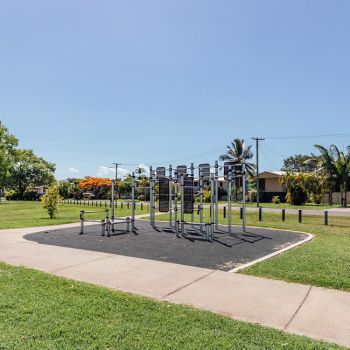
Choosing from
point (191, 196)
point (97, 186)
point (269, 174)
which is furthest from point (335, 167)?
point (97, 186)

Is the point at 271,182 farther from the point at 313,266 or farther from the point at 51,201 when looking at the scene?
the point at 313,266

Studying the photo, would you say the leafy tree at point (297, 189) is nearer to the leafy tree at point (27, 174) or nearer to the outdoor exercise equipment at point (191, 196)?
the outdoor exercise equipment at point (191, 196)

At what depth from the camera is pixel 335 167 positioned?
3541 cm

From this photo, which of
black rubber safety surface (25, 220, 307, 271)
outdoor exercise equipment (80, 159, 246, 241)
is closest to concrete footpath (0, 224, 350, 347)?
black rubber safety surface (25, 220, 307, 271)

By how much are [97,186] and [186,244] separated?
175 ft

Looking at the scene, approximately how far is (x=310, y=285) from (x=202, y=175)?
8.59m

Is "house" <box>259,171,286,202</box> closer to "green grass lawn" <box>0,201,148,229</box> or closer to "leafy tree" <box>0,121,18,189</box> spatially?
"green grass lawn" <box>0,201,148,229</box>

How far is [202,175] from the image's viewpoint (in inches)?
563

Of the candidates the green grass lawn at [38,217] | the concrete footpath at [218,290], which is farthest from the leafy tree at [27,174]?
the concrete footpath at [218,290]

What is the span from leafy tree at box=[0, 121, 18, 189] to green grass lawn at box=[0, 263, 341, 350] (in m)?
48.9

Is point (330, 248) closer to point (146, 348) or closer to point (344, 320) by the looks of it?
point (344, 320)

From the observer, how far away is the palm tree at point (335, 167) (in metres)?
34.9

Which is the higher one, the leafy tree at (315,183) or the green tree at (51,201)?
the leafy tree at (315,183)

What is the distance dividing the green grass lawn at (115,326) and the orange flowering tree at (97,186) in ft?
170
